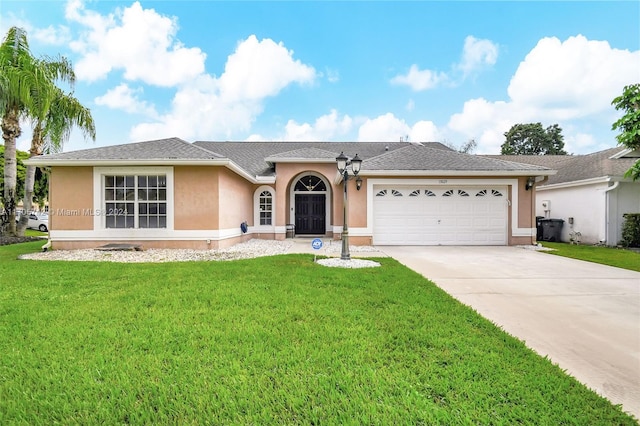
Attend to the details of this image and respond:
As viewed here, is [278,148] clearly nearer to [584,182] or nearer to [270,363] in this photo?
[584,182]

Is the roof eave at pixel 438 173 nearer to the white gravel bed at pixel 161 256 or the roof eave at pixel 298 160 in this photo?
the roof eave at pixel 298 160

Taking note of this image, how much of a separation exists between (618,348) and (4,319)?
7.12m

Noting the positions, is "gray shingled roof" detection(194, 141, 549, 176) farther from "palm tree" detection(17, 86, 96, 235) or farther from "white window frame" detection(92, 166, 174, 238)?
"palm tree" detection(17, 86, 96, 235)

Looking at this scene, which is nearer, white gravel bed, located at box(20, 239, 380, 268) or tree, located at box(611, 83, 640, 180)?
tree, located at box(611, 83, 640, 180)

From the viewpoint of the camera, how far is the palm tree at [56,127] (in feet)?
45.6

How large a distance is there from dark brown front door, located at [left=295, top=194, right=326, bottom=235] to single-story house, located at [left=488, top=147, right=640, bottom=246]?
11230mm

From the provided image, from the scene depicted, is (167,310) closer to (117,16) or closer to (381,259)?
(381,259)

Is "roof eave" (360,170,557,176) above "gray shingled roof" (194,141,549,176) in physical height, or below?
below

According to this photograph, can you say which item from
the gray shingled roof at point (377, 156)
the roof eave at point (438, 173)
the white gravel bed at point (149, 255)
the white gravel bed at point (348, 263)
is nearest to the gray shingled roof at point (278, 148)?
the gray shingled roof at point (377, 156)

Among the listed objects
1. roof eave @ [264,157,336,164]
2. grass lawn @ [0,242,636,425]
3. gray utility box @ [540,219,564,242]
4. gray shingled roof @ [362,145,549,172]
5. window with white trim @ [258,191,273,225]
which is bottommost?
grass lawn @ [0,242,636,425]

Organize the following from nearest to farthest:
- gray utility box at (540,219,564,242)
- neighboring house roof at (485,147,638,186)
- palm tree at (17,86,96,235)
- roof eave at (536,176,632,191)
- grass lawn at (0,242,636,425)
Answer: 1. grass lawn at (0,242,636,425)
2. roof eave at (536,176,632,191)
3. neighboring house roof at (485,147,638,186)
4. palm tree at (17,86,96,235)
5. gray utility box at (540,219,564,242)

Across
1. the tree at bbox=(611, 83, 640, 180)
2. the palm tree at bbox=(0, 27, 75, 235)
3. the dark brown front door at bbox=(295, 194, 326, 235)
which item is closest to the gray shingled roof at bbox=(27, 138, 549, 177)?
the dark brown front door at bbox=(295, 194, 326, 235)

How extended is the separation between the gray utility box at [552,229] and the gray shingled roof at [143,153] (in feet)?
49.3

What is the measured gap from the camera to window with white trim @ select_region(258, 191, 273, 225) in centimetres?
1473
